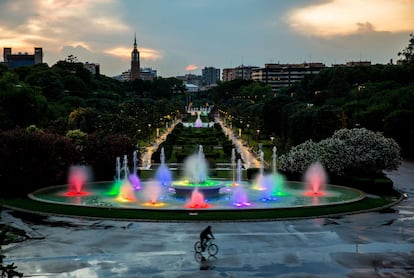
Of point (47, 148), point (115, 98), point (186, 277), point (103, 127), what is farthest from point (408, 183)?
point (115, 98)

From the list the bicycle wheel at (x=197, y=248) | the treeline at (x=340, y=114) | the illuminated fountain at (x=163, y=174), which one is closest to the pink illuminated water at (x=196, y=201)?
the illuminated fountain at (x=163, y=174)

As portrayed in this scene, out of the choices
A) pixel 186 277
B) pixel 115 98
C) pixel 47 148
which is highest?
pixel 115 98

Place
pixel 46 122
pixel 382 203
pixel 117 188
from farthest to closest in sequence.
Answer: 1. pixel 46 122
2. pixel 117 188
3. pixel 382 203

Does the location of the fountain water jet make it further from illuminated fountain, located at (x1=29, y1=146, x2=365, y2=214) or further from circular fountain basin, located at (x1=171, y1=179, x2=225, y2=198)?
circular fountain basin, located at (x1=171, y1=179, x2=225, y2=198)

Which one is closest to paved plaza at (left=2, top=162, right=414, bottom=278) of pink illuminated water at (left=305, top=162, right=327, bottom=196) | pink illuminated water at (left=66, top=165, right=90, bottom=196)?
pink illuminated water at (left=66, top=165, right=90, bottom=196)

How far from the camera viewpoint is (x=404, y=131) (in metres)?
60.2

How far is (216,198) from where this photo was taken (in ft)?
105

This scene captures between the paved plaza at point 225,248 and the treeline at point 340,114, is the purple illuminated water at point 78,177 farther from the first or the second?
the treeline at point 340,114

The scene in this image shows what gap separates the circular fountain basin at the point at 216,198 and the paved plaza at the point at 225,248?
153 inches

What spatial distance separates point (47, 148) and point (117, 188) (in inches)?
204

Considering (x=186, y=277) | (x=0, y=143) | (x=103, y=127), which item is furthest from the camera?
(x=103, y=127)

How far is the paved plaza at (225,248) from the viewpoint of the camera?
17766 millimetres

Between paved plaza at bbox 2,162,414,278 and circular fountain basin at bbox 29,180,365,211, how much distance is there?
388 cm

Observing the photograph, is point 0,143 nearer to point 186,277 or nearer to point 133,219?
point 133,219
